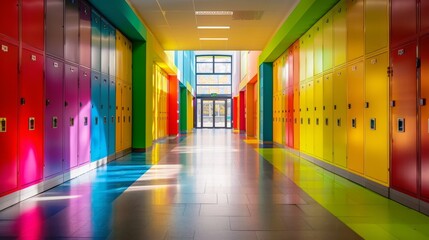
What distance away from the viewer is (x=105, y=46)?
781 cm

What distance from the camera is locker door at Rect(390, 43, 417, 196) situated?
4.04 metres

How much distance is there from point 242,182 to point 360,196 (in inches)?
70.3

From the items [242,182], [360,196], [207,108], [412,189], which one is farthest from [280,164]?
[207,108]

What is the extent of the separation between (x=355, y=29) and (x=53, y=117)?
5.05 metres

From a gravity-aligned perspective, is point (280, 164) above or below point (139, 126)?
below

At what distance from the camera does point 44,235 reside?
304cm

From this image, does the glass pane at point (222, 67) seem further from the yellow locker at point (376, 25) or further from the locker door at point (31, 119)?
the locker door at point (31, 119)

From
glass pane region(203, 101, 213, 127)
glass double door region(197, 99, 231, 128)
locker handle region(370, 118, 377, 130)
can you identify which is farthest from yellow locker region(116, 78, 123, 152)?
glass pane region(203, 101, 213, 127)

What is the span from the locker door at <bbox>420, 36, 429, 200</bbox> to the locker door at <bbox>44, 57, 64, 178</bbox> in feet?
16.1

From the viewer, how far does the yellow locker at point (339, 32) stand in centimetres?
621

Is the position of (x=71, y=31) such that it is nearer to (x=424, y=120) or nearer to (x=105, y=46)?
(x=105, y=46)

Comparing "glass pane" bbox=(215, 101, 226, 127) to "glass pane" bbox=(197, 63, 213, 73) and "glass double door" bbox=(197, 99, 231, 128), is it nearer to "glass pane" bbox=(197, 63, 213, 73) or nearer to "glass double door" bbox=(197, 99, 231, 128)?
"glass double door" bbox=(197, 99, 231, 128)

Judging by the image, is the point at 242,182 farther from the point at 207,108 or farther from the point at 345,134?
the point at 207,108

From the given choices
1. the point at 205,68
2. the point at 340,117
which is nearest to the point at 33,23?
the point at 340,117
